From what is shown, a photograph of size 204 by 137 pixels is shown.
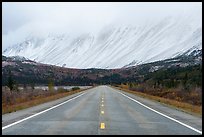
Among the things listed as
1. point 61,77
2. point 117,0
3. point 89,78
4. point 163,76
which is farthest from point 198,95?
point 89,78

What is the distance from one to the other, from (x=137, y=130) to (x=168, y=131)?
1.08 metres

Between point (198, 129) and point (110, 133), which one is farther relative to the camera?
point (198, 129)

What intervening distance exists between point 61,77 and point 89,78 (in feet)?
71.7

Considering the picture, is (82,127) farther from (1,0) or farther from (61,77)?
(61,77)

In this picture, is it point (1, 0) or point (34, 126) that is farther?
point (34, 126)

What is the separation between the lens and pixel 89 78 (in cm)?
19825

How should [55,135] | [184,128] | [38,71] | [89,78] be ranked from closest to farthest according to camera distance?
[55,135]
[184,128]
[38,71]
[89,78]

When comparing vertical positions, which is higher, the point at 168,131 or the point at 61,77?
the point at 61,77

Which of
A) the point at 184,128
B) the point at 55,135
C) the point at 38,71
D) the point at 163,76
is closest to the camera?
the point at 55,135

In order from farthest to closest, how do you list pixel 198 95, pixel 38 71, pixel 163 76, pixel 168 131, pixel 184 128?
pixel 38 71 → pixel 163 76 → pixel 198 95 → pixel 184 128 → pixel 168 131

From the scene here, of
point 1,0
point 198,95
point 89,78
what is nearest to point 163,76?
point 198,95

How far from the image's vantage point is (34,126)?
16781mm

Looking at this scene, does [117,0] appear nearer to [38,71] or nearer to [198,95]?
[198,95]

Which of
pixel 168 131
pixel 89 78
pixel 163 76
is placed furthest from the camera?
pixel 89 78
